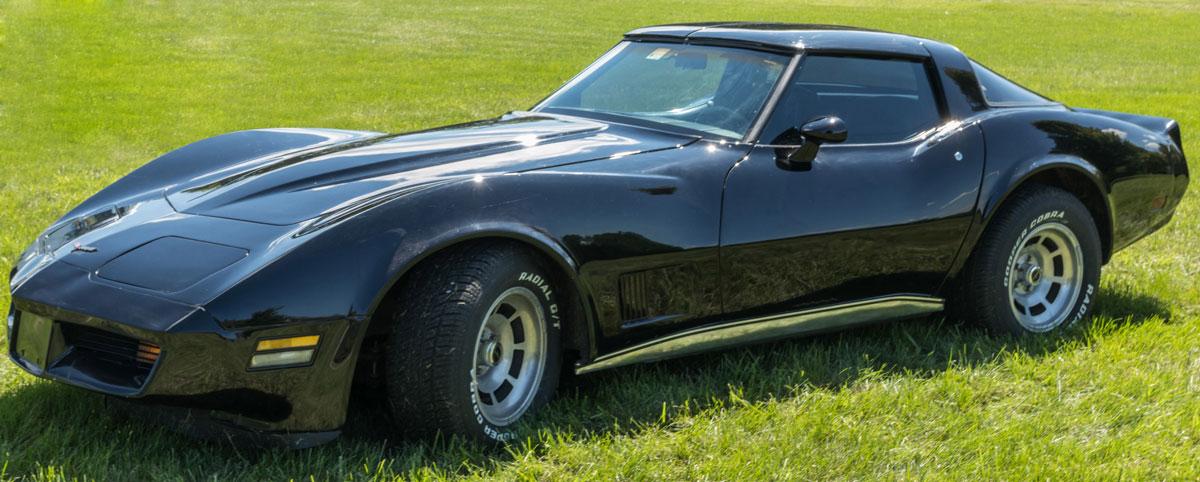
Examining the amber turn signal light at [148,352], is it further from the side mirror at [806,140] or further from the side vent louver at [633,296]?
the side mirror at [806,140]

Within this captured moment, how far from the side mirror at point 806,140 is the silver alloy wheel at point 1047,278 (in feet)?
4.25

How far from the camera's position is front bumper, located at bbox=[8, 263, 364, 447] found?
297 centimetres

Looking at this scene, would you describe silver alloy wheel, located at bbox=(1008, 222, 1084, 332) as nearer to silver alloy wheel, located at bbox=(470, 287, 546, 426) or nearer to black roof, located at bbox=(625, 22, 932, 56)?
black roof, located at bbox=(625, 22, 932, 56)

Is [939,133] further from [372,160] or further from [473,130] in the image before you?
[372,160]

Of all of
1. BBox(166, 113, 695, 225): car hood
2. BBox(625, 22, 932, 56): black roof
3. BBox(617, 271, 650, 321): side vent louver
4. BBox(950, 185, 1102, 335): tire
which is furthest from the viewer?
BBox(950, 185, 1102, 335): tire

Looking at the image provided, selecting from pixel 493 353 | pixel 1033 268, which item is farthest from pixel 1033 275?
pixel 493 353

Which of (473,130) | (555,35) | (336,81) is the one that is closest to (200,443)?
(473,130)

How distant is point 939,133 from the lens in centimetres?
459

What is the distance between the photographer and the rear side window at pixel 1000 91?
197 inches

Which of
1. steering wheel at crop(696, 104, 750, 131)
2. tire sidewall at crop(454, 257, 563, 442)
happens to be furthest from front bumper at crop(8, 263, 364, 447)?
steering wheel at crop(696, 104, 750, 131)

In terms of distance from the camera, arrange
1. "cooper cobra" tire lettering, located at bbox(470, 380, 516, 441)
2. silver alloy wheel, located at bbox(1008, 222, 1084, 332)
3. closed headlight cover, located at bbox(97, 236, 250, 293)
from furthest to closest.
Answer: silver alloy wheel, located at bbox(1008, 222, 1084, 332), "cooper cobra" tire lettering, located at bbox(470, 380, 516, 441), closed headlight cover, located at bbox(97, 236, 250, 293)

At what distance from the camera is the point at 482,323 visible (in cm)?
330

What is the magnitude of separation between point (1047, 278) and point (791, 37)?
1645 millimetres

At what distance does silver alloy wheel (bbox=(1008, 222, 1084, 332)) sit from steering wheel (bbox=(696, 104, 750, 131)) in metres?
1.49
